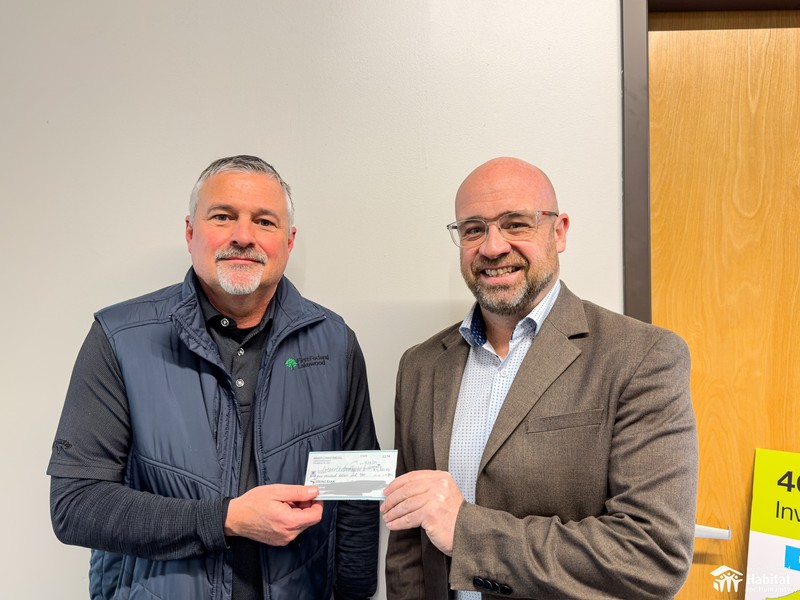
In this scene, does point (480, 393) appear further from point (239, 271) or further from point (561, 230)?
point (239, 271)

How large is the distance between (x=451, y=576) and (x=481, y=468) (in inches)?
10.1

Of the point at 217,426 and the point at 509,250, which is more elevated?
the point at 509,250

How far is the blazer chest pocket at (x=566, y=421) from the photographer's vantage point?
1430 millimetres

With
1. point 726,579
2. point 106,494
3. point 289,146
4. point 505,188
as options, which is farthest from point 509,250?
point 726,579

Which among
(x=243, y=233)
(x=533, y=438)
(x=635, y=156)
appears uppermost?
(x=635, y=156)

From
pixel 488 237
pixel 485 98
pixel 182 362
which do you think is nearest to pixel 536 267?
pixel 488 237

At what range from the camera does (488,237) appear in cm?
162

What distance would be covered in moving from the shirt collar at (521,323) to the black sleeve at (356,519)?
36cm

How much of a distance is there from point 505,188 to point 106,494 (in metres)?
1.29

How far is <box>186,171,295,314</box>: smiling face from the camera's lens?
1.63 meters

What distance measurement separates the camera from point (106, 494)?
58.4 inches

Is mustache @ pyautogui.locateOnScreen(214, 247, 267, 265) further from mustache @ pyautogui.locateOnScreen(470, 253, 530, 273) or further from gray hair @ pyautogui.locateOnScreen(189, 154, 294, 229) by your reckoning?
mustache @ pyautogui.locateOnScreen(470, 253, 530, 273)

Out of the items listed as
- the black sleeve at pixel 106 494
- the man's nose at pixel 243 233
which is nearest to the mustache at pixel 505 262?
the man's nose at pixel 243 233

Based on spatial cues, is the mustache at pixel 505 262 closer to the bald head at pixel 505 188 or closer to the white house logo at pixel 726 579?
the bald head at pixel 505 188
